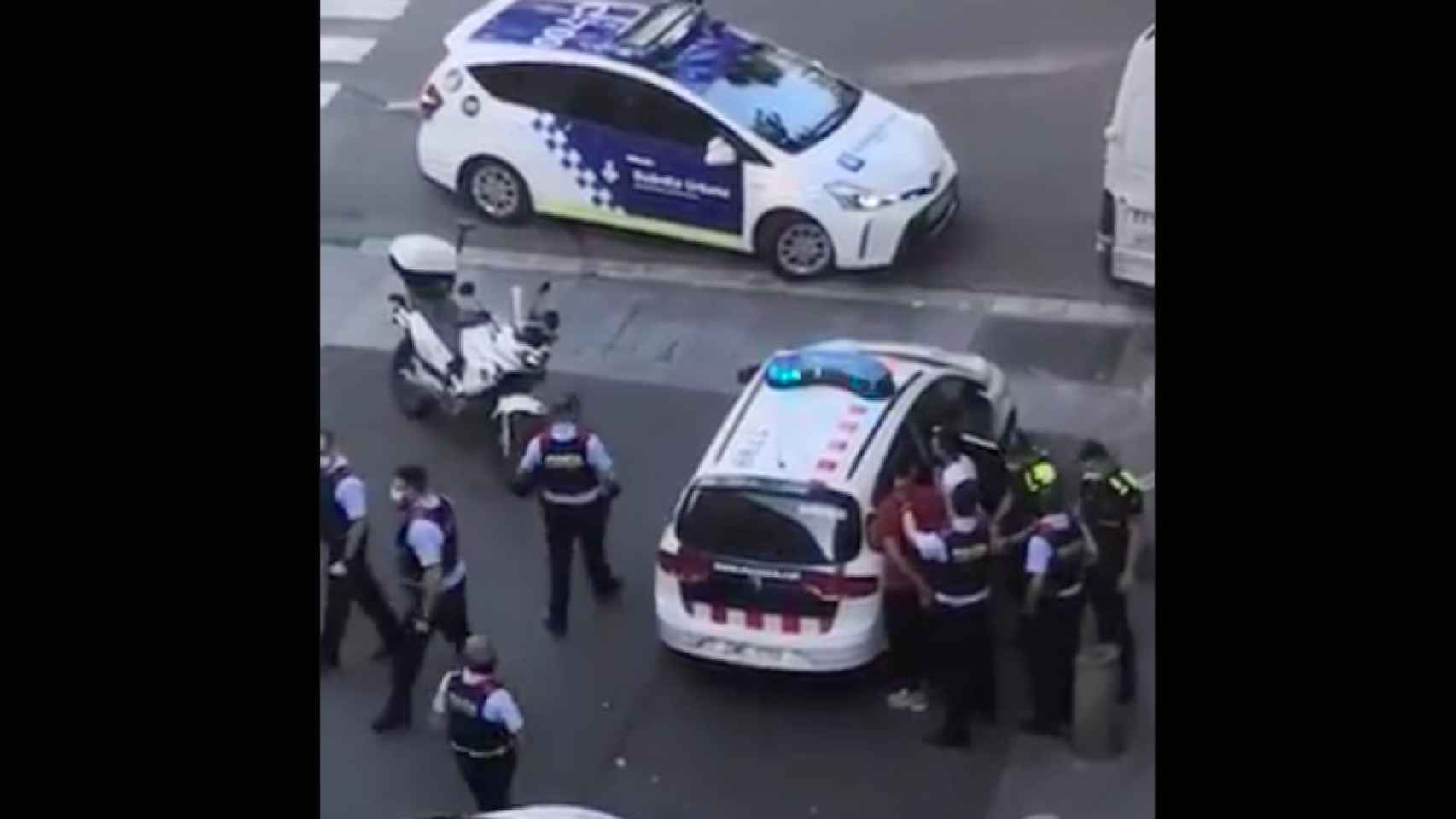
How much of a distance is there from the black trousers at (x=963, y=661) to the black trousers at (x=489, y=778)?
0.93 m

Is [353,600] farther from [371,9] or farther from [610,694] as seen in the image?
[371,9]

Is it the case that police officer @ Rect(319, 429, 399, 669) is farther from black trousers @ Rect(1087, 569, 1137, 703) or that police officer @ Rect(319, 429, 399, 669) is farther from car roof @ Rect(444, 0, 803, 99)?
black trousers @ Rect(1087, 569, 1137, 703)

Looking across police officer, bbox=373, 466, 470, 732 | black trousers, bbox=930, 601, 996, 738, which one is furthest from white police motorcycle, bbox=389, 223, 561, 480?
black trousers, bbox=930, 601, 996, 738

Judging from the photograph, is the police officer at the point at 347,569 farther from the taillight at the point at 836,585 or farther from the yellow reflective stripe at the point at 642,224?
the taillight at the point at 836,585

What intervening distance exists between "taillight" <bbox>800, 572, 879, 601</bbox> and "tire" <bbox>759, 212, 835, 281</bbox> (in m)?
0.64

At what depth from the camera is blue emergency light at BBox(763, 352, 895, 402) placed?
7.06m

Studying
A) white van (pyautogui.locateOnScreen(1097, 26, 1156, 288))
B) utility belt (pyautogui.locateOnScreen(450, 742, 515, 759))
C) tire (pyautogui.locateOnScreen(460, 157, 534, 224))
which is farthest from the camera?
tire (pyautogui.locateOnScreen(460, 157, 534, 224))

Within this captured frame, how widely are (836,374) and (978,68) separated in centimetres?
71

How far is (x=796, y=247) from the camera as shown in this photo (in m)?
7.15

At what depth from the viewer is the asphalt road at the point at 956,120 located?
275 inches
